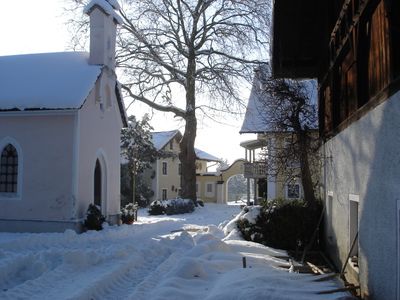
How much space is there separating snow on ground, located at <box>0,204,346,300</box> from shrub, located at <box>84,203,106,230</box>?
3759 mm

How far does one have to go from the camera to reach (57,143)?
18.6 metres

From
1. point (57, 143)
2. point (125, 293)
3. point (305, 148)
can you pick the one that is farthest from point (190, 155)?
point (125, 293)

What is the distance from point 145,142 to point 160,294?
32842mm

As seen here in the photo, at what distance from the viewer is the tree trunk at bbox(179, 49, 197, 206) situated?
109 feet

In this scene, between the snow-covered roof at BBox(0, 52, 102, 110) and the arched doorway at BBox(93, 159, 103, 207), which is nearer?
the snow-covered roof at BBox(0, 52, 102, 110)

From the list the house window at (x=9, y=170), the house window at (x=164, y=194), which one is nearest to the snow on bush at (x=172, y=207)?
the house window at (x=9, y=170)

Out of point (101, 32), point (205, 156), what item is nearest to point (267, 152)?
point (101, 32)

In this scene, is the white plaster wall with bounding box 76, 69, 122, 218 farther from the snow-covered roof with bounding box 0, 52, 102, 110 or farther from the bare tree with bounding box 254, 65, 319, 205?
the bare tree with bounding box 254, 65, 319, 205

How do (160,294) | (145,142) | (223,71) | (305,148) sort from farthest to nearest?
(145,142) → (223,71) → (305,148) → (160,294)

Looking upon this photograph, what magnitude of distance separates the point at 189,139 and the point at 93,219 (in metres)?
16.3

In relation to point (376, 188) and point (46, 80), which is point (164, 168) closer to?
point (46, 80)

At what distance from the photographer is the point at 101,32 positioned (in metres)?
21.6

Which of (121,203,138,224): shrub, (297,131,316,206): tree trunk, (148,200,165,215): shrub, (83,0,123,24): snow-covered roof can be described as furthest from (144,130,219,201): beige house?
(297,131,316,206): tree trunk

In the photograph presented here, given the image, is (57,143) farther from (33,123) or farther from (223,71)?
(223,71)
